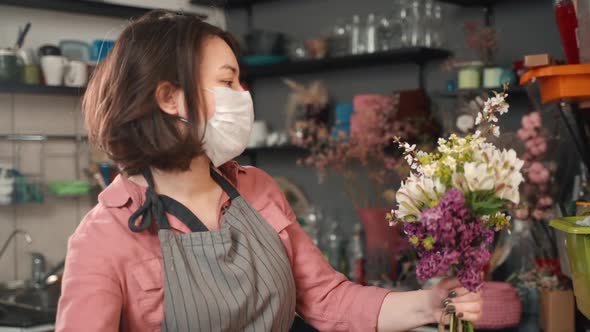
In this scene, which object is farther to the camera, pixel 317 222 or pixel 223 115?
pixel 317 222

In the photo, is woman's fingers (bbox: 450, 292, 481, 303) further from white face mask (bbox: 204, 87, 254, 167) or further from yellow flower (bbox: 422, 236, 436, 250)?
white face mask (bbox: 204, 87, 254, 167)

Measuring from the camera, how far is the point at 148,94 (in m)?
1.48

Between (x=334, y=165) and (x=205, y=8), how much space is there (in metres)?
1.42

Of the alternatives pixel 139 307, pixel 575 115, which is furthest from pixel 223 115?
pixel 575 115

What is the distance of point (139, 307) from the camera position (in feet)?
4.71

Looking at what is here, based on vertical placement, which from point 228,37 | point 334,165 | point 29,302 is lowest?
point 29,302

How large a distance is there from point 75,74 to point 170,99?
2355 mm

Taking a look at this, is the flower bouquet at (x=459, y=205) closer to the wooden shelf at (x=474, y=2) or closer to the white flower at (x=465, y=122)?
the white flower at (x=465, y=122)

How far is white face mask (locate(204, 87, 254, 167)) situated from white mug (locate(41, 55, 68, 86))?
227 cm

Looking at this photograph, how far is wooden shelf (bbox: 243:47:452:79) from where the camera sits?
3.29 meters

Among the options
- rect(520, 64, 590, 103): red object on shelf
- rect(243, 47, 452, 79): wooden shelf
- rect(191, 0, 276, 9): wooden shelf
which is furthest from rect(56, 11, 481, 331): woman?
rect(191, 0, 276, 9): wooden shelf

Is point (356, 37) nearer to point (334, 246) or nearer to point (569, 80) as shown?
point (334, 246)

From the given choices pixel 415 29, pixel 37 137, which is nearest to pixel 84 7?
pixel 37 137

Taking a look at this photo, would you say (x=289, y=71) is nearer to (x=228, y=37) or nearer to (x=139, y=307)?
(x=228, y=37)
